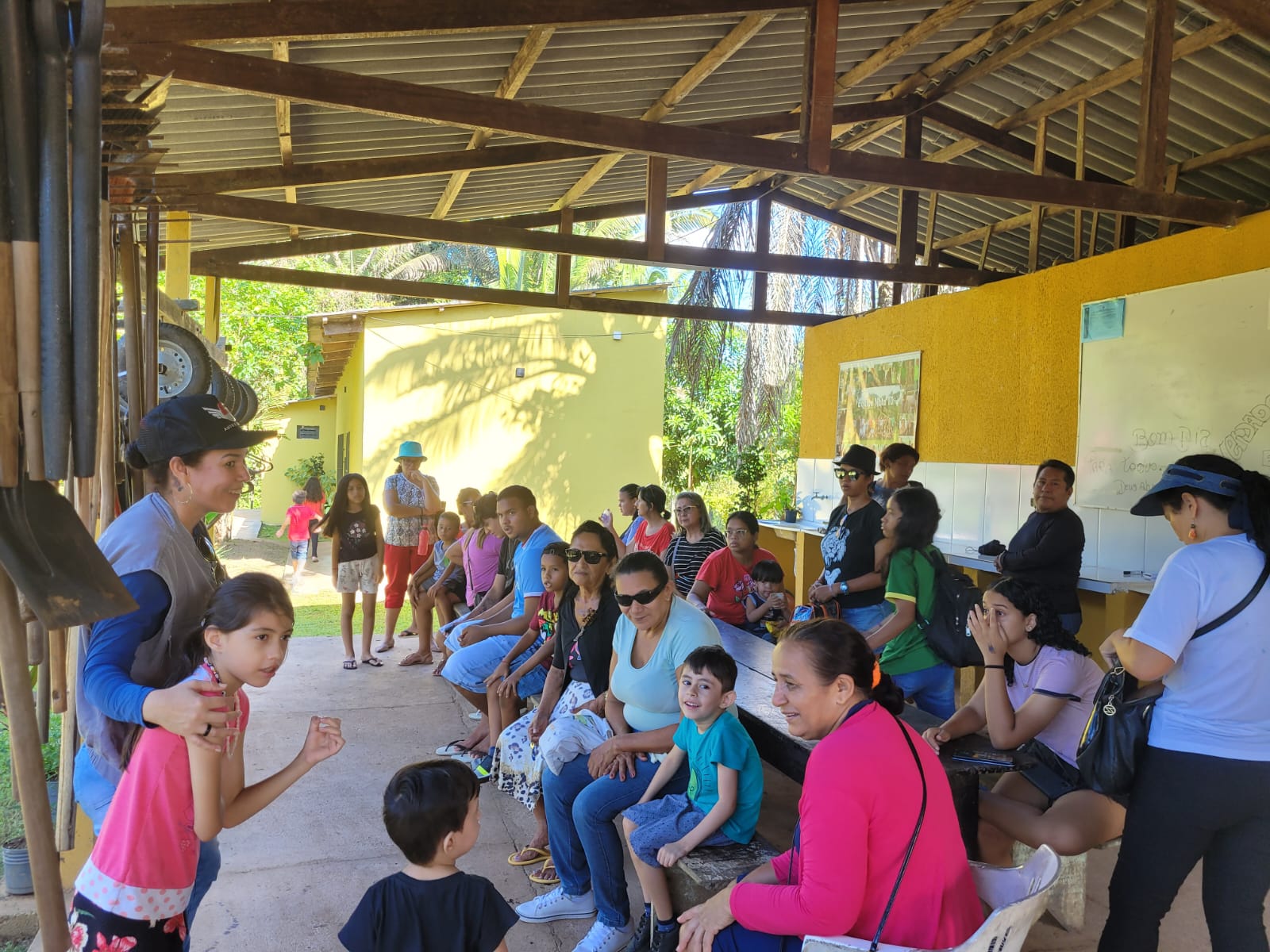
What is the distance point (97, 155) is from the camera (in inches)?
54.2

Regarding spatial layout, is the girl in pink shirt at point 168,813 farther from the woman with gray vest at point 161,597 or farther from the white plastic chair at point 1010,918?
the white plastic chair at point 1010,918

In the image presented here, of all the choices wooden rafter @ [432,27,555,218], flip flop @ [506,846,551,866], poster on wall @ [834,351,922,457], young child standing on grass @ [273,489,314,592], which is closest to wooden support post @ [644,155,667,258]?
wooden rafter @ [432,27,555,218]

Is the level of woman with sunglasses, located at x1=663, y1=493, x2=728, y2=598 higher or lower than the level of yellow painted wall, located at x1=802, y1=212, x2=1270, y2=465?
lower

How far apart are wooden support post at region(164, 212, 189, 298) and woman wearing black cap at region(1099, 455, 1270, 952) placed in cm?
662

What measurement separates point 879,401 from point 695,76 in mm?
5197

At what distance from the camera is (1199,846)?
2.65m

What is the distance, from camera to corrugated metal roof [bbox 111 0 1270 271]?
5922 mm

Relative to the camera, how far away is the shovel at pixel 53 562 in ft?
4.29

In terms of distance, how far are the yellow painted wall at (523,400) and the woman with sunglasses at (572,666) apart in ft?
36.4

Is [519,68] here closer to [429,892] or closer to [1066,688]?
[1066,688]

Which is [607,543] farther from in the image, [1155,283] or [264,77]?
[1155,283]

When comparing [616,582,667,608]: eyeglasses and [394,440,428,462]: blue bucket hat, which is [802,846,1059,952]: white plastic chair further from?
[394,440,428,462]: blue bucket hat

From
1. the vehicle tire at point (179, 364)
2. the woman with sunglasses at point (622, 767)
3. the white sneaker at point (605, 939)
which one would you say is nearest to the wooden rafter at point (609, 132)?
the vehicle tire at point (179, 364)

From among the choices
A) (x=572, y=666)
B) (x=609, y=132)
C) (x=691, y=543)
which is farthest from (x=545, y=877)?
(x=609, y=132)
